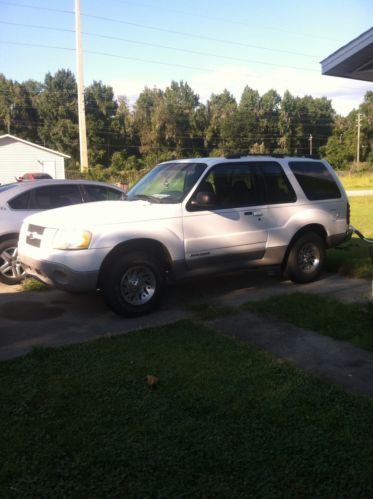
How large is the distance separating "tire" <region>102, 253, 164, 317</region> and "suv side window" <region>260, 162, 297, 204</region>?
6.83 feet

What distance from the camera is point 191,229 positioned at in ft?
21.7

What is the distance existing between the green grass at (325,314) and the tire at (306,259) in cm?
85

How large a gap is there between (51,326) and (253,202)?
3.16 metres

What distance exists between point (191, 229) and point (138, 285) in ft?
3.25

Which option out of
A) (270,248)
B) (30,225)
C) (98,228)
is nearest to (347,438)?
(98,228)

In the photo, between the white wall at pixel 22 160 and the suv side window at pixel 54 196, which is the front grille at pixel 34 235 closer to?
the suv side window at pixel 54 196

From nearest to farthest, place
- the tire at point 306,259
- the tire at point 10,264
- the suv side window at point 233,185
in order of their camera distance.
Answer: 1. the suv side window at point 233,185
2. the tire at point 306,259
3. the tire at point 10,264

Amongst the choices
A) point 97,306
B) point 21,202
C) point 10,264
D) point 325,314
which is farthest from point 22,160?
point 325,314

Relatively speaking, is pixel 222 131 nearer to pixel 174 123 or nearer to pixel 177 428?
pixel 174 123

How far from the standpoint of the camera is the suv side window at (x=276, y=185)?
24.5ft

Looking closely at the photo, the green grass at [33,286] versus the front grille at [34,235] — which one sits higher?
the front grille at [34,235]

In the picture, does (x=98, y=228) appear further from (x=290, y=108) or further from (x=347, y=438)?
(x=290, y=108)

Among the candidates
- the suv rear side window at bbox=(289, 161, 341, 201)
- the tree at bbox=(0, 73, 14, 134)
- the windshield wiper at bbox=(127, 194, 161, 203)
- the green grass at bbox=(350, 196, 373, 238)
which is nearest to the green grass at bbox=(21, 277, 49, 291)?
the windshield wiper at bbox=(127, 194, 161, 203)

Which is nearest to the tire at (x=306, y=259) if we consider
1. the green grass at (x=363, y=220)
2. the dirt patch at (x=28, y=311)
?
the dirt patch at (x=28, y=311)
